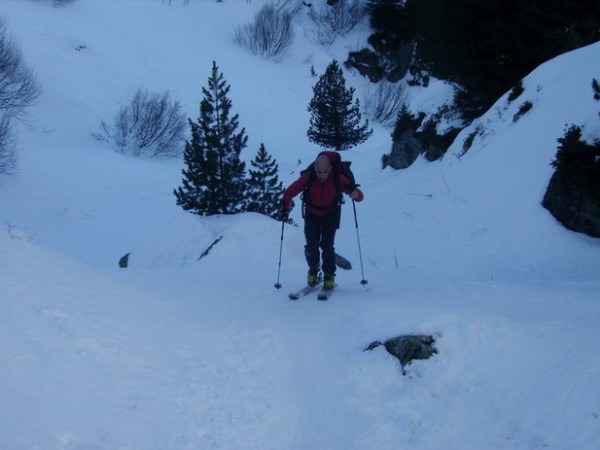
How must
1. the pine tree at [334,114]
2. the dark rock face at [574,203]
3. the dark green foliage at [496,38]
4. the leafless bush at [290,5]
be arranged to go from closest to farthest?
the dark rock face at [574,203], the dark green foliage at [496,38], the pine tree at [334,114], the leafless bush at [290,5]

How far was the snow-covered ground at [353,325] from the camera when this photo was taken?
3.21 m

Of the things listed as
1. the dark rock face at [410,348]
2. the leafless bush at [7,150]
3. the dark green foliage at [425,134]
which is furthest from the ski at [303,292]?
the leafless bush at [7,150]

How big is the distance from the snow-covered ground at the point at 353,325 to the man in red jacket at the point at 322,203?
0.66m

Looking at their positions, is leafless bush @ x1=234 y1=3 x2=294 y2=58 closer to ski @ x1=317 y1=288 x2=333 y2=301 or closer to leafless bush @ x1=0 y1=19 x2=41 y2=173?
leafless bush @ x1=0 y1=19 x2=41 y2=173

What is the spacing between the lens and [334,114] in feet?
92.7

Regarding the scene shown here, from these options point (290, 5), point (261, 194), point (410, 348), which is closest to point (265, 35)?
point (290, 5)

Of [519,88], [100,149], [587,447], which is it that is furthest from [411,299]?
[100,149]

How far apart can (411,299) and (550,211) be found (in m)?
4.38

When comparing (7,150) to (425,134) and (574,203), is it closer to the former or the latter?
(425,134)

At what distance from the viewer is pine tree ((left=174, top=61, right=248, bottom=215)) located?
16.0 m

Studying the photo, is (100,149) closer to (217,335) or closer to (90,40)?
(90,40)

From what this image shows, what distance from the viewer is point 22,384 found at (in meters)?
3.20

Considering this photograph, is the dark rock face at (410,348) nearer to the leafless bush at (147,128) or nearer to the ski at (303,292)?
the ski at (303,292)

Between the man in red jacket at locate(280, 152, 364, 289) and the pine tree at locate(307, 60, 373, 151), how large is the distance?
2222 cm
